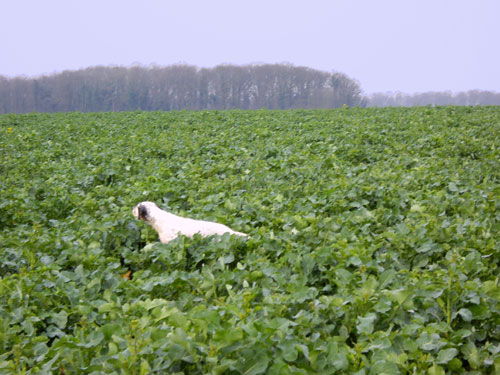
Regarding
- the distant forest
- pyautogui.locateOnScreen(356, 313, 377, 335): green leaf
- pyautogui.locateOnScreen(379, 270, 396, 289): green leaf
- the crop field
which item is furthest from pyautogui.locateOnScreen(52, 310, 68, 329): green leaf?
the distant forest

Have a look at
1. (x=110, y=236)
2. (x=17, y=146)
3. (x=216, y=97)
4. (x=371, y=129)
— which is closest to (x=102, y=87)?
(x=216, y=97)

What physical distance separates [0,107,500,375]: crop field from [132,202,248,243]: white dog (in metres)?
0.13

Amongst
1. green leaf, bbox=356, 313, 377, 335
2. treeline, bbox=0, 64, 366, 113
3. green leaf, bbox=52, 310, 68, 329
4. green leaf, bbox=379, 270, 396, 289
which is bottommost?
green leaf, bbox=52, 310, 68, 329

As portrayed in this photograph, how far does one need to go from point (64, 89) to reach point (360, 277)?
64473 mm

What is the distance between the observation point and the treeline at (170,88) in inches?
2206

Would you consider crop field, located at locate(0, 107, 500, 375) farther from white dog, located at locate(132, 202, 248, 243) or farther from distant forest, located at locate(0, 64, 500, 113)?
distant forest, located at locate(0, 64, 500, 113)

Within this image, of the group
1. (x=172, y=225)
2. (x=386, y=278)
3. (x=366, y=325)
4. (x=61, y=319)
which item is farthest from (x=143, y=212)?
(x=366, y=325)

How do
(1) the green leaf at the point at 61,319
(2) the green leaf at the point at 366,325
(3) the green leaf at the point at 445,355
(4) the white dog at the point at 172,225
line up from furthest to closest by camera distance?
1. (4) the white dog at the point at 172,225
2. (1) the green leaf at the point at 61,319
3. (2) the green leaf at the point at 366,325
4. (3) the green leaf at the point at 445,355

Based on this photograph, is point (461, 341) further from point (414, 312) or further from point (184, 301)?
point (184, 301)

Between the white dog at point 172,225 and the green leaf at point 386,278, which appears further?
the white dog at point 172,225

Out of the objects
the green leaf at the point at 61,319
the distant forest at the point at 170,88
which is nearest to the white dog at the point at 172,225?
the green leaf at the point at 61,319

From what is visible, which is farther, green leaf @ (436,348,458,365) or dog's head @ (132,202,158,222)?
dog's head @ (132,202,158,222)

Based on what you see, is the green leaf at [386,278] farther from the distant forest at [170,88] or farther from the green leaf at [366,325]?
the distant forest at [170,88]

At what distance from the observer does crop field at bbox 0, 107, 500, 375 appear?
2078 millimetres
